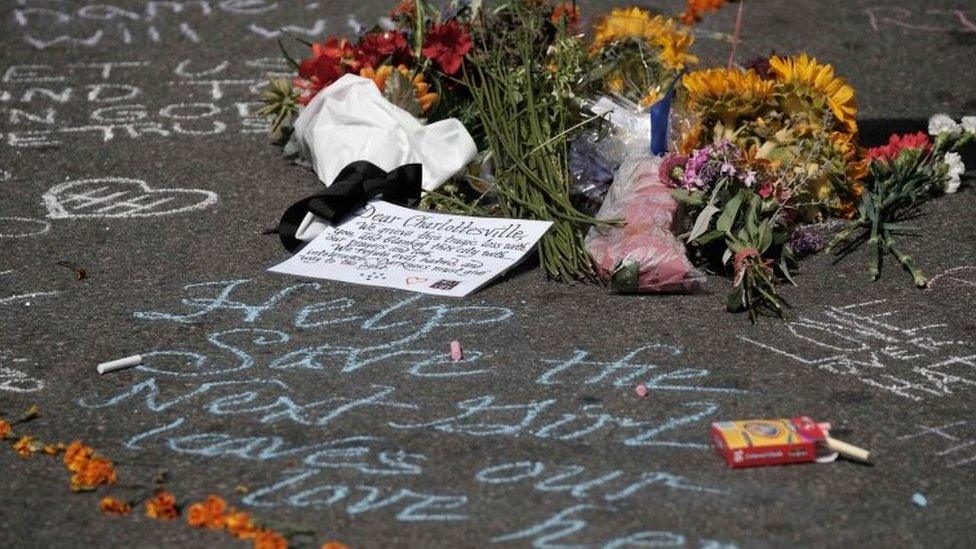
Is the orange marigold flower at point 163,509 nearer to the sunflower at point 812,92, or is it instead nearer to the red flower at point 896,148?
the sunflower at point 812,92

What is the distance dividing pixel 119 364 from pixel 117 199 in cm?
146

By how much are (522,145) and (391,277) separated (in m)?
0.71

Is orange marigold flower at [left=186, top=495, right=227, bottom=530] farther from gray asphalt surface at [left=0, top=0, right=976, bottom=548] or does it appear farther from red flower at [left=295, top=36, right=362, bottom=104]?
red flower at [left=295, top=36, right=362, bottom=104]

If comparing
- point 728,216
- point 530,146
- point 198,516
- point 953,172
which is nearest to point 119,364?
point 198,516

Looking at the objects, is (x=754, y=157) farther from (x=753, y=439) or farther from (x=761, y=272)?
(x=753, y=439)

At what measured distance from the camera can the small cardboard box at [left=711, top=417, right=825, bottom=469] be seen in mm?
3279

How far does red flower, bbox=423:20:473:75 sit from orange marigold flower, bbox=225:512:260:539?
237 cm

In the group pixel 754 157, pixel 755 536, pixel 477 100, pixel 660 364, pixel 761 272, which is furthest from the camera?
pixel 477 100

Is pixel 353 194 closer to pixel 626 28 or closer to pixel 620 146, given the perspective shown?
pixel 620 146

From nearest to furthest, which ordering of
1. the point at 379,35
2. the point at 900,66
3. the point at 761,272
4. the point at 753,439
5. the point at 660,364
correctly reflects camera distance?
the point at 753,439
the point at 660,364
the point at 761,272
the point at 379,35
the point at 900,66

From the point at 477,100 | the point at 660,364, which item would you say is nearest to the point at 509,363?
the point at 660,364

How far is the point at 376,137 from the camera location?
4.96m

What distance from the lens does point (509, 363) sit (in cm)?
385

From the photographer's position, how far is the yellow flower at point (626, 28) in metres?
5.21
